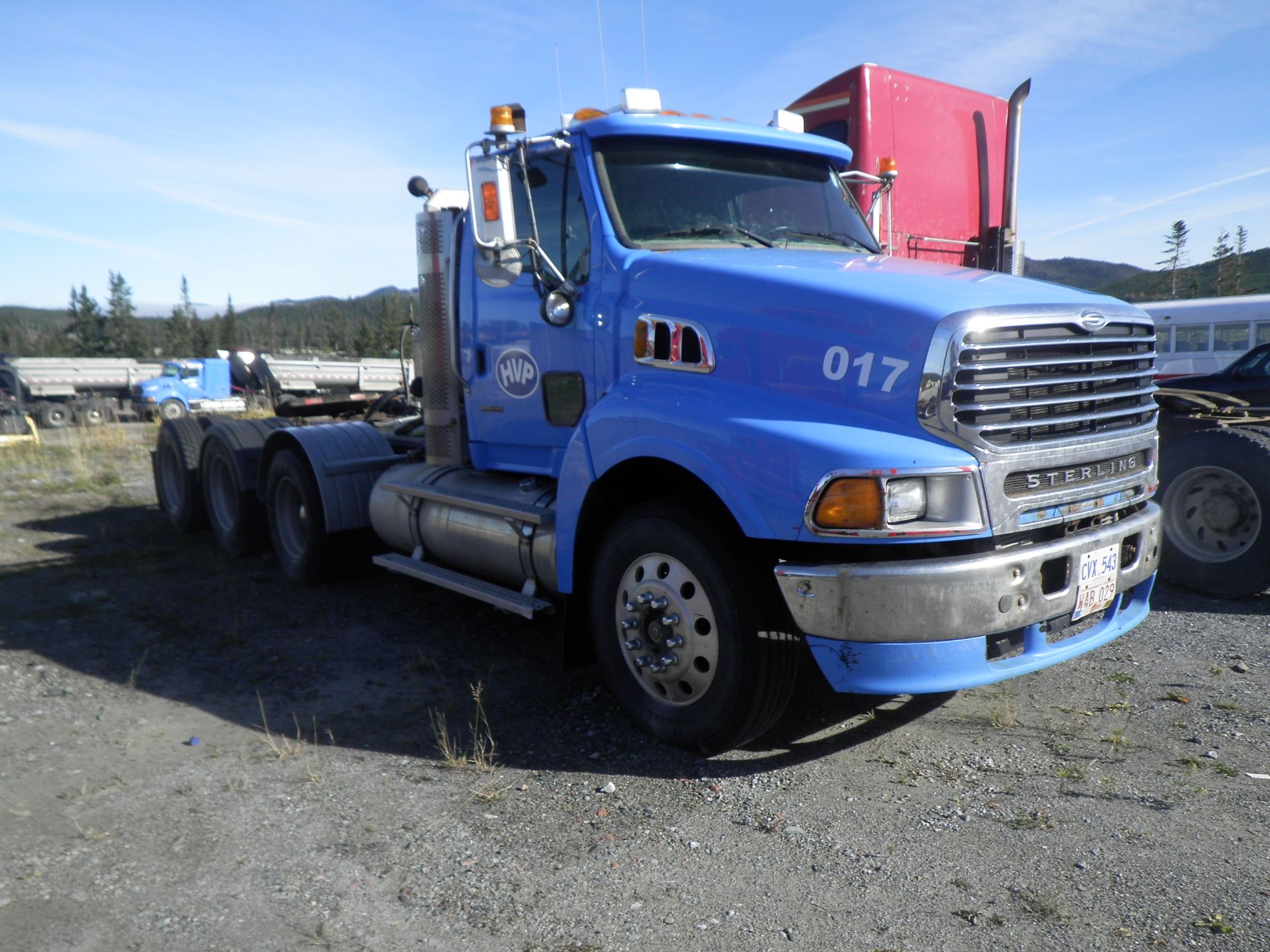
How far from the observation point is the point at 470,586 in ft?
17.1

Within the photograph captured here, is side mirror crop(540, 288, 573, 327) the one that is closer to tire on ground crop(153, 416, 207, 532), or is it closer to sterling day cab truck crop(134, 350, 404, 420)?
tire on ground crop(153, 416, 207, 532)

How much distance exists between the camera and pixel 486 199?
4590 mm

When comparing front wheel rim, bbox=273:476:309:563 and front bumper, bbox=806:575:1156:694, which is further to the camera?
front wheel rim, bbox=273:476:309:563

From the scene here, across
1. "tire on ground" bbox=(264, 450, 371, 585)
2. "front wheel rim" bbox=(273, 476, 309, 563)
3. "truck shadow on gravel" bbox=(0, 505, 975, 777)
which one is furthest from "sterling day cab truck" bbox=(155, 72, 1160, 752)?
"front wheel rim" bbox=(273, 476, 309, 563)

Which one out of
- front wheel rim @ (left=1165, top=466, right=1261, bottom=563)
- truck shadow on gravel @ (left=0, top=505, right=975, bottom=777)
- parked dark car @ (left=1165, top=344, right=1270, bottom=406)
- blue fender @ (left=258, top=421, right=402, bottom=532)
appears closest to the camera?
truck shadow on gravel @ (left=0, top=505, right=975, bottom=777)

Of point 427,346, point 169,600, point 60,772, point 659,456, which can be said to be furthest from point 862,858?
point 169,600

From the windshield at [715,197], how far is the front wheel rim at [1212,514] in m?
3.06

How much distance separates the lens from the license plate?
140 inches

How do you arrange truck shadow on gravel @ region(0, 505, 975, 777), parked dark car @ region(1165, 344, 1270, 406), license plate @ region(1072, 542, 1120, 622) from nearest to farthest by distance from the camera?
1. license plate @ region(1072, 542, 1120, 622)
2. truck shadow on gravel @ region(0, 505, 975, 777)
3. parked dark car @ region(1165, 344, 1270, 406)

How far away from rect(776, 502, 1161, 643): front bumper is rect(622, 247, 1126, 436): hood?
519 mm

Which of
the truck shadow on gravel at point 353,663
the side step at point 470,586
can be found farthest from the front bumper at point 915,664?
the side step at point 470,586

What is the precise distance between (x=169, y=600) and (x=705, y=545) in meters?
4.82

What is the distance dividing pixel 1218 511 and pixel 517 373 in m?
4.74

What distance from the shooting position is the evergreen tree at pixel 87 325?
97938 mm
